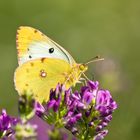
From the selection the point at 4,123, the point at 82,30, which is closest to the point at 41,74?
the point at 4,123

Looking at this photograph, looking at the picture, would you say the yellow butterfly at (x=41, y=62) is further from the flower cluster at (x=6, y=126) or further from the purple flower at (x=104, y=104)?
the flower cluster at (x=6, y=126)

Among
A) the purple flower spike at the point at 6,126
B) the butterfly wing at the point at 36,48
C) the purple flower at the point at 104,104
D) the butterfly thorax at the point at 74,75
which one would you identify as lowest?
the purple flower spike at the point at 6,126

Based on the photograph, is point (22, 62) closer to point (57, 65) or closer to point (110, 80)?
point (57, 65)

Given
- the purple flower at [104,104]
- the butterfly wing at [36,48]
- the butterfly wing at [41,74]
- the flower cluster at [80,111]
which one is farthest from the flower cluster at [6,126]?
the butterfly wing at [36,48]

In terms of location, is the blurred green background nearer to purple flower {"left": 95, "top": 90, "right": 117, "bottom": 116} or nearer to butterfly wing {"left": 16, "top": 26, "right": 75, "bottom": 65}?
butterfly wing {"left": 16, "top": 26, "right": 75, "bottom": 65}

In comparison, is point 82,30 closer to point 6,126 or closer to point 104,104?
point 104,104

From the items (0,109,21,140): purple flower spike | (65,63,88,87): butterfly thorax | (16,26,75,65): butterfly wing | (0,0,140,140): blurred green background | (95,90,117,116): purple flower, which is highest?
(0,0,140,140): blurred green background

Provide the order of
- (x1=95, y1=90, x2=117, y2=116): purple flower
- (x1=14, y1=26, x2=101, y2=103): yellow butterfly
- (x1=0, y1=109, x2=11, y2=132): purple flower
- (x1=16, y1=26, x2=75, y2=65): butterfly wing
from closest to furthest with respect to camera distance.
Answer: (x1=0, y1=109, x2=11, y2=132): purple flower
(x1=95, y1=90, x2=117, y2=116): purple flower
(x1=14, y1=26, x2=101, y2=103): yellow butterfly
(x1=16, y1=26, x2=75, y2=65): butterfly wing

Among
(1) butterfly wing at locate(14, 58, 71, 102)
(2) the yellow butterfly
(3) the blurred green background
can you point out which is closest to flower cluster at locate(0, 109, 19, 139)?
(1) butterfly wing at locate(14, 58, 71, 102)
